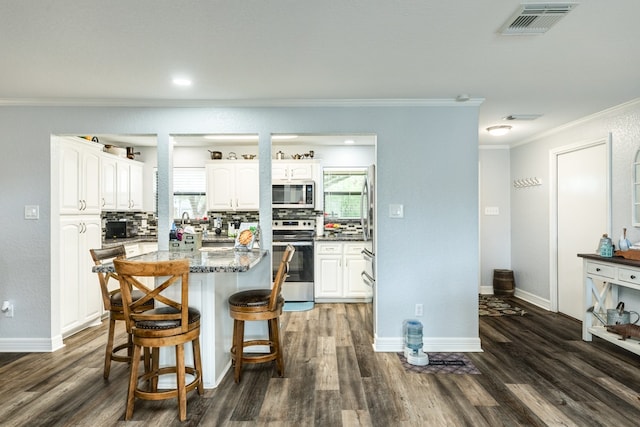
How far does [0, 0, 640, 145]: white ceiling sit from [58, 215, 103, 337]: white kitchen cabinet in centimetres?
128

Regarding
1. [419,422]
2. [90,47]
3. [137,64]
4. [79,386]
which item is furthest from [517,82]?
[79,386]

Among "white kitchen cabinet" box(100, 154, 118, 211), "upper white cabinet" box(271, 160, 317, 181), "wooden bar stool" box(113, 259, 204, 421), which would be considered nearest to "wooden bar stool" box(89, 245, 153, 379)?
"wooden bar stool" box(113, 259, 204, 421)

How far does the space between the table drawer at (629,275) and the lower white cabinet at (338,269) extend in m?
2.81

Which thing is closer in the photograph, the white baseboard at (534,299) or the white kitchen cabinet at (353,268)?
the white baseboard at (534,299)

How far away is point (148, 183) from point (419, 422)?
5095mm

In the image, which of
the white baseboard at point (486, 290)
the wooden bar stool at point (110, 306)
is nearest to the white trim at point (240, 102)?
the wooden bar stool at point (110, 306)

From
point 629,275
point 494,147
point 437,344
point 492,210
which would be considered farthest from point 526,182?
point 437,344

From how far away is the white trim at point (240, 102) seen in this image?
338cm

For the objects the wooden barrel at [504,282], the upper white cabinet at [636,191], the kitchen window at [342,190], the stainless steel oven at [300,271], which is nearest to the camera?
the upper white cabinet at [636,191]

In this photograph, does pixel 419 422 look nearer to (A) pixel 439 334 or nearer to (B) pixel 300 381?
(B) pixel 300 381

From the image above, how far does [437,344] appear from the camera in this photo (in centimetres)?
341

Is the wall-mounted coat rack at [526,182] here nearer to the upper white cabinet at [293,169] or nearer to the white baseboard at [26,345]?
the upper white cabinet at [293,169]

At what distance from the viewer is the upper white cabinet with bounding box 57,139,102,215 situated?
3.62 meters

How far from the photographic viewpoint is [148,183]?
18.9 feet
